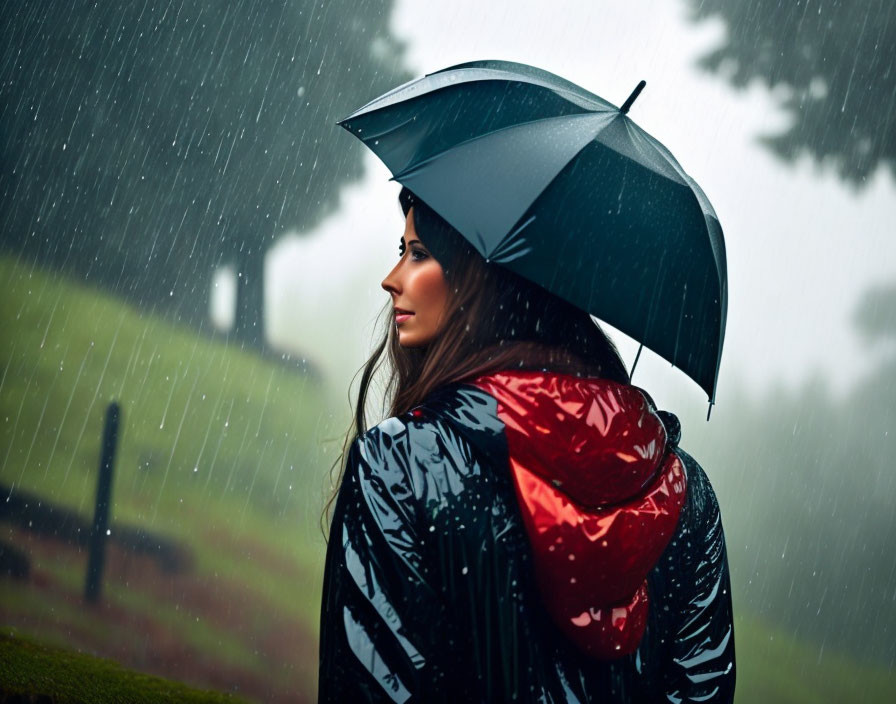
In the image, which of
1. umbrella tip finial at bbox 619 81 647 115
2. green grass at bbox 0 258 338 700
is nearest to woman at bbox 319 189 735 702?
umbrella tip finial at bbox 619 81 647 115

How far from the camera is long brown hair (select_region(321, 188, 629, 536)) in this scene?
1435 mm

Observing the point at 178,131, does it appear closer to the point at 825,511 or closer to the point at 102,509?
the point at 102,509

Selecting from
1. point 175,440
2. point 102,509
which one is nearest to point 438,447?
point 102,509

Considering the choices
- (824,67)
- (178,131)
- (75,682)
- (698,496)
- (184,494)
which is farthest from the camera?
(178,131)

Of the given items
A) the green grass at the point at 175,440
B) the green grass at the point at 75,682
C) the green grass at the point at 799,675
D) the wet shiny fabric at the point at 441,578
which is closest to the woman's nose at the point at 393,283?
the wet shiny fabric at the point at 441,578

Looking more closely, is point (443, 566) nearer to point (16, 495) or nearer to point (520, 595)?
point (520, 595)

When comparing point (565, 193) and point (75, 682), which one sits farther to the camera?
point (75, 682)

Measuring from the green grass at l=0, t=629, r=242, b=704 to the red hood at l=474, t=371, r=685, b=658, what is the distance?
3.21 metres

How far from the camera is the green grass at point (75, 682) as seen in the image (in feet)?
12.3

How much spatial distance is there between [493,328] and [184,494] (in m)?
9.23

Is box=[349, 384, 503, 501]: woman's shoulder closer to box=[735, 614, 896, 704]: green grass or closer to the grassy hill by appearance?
the grassy hill

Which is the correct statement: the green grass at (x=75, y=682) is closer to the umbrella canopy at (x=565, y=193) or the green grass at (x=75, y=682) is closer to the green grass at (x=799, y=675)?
the umbrella canopy at (x=565, y=193)

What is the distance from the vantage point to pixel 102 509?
22.2ft

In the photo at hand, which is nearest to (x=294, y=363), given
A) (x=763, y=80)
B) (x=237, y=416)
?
(x=237, y=416)
